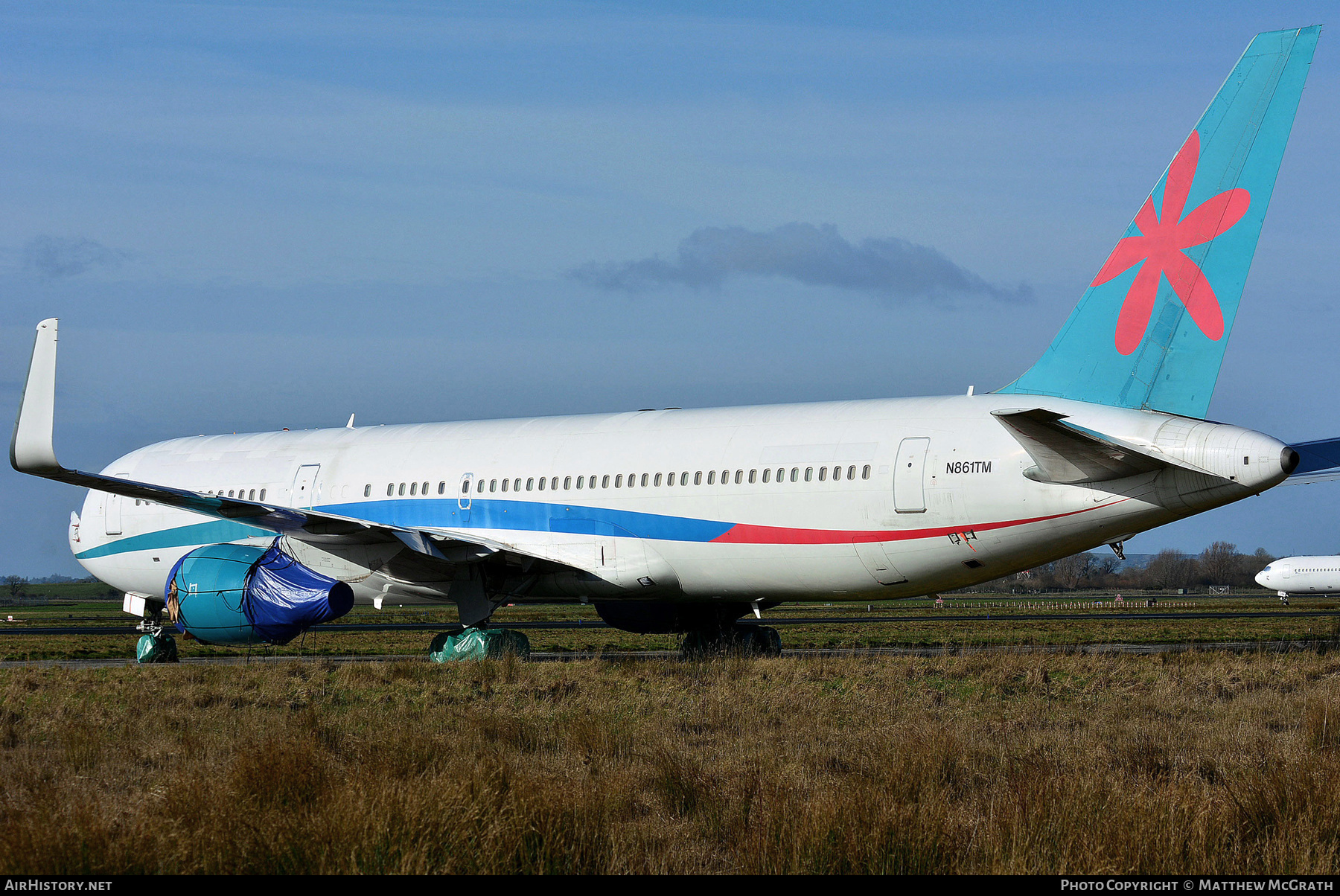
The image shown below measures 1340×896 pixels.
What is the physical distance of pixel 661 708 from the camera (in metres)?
13.3

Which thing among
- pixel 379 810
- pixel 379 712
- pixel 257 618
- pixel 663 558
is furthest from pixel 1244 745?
pixel 257 618

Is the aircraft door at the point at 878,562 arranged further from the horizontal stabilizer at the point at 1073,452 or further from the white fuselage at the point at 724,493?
the horizontal stabilizer at the point at 1073,452

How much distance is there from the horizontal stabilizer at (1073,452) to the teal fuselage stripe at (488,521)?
479 centimetres

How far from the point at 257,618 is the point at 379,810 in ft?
46.3

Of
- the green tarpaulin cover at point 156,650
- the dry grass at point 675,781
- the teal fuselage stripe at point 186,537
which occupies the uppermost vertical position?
the teal fuselage stripe at point 186,537

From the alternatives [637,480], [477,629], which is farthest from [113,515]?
[637,480]

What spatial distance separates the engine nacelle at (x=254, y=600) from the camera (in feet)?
Answer: 65.3

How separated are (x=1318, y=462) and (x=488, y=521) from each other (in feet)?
39.5

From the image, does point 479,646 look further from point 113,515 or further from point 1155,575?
point 1155,575

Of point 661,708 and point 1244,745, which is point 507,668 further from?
point 1244,745

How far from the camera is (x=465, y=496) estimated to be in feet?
69.8

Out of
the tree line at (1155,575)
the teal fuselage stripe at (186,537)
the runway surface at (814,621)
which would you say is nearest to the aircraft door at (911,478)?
the teal fuselage stripe at (186,537)

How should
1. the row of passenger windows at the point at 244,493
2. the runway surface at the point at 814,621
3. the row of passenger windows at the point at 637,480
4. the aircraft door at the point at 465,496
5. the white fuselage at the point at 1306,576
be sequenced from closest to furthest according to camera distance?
the row of passenger windows at the point at 637,480 → the aircraft door at the point at 465,496 → the row of passenger windows at the point at 244,493 → the runway surface at the point at 814,621 → the white fuselage at the point at 1306,576

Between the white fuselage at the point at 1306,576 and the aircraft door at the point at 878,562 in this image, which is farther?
the white fuselage at the point at 1306,576
